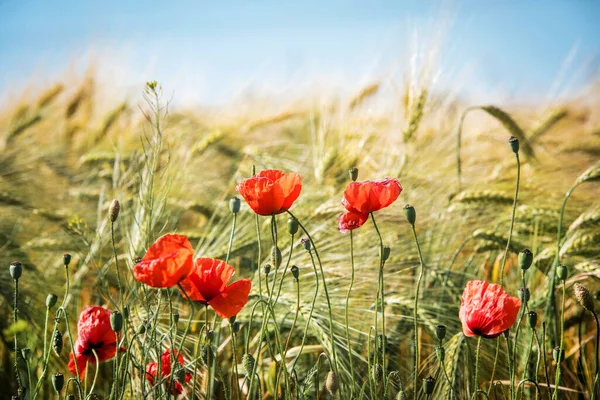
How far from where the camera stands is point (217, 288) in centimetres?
94

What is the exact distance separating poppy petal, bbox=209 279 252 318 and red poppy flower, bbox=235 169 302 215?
114 millimetres

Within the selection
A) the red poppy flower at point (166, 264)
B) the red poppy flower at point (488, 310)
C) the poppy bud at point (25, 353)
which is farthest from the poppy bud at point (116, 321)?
the red poppy flower at point (488, 310)

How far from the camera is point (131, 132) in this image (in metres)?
3.33

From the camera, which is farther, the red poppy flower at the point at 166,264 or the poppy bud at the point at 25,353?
the poppy bud at the point at 25,353

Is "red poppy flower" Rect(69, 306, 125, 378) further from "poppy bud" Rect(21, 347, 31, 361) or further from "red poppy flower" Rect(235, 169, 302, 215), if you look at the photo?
"red poppy flower" Rect(235, 169, 302, 215)

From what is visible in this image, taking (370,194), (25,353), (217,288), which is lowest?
(25,353)

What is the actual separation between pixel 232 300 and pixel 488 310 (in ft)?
1.23

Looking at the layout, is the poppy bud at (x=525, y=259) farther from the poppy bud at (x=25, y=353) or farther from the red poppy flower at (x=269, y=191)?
the poppy bud at (x=25, y=353)

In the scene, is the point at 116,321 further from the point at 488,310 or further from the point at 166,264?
the point at 488,310

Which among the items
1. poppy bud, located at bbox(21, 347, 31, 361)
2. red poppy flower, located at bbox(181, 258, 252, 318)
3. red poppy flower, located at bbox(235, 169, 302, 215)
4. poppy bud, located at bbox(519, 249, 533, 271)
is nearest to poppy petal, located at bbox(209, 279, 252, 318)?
red poppy flower, located at bbox(181, 258, 252, 318)

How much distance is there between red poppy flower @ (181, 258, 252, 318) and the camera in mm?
935

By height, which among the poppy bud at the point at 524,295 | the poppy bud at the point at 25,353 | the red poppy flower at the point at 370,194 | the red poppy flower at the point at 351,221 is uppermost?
the red poppy flower at the point at 370,194

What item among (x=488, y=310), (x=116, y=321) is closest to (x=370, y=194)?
(x=488, y=310)

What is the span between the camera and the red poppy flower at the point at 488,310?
0.92 m
